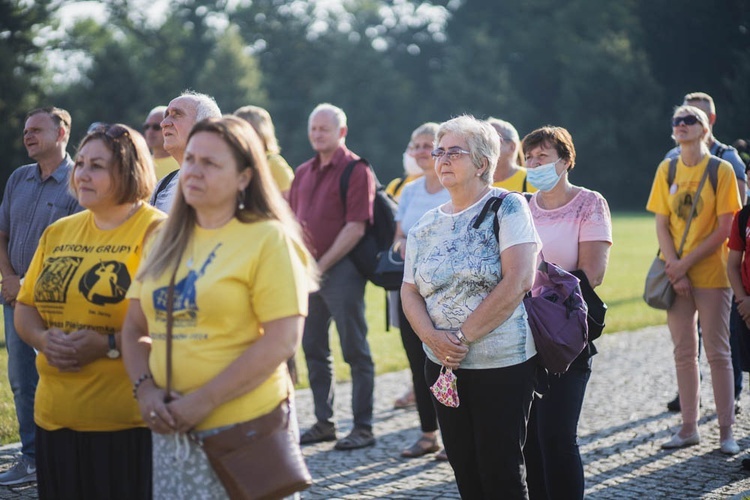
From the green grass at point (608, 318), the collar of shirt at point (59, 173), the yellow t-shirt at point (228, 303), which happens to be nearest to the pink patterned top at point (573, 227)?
the yellow t-shirt at point (228, 303)

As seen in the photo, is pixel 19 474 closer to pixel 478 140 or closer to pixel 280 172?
pixel 280 172

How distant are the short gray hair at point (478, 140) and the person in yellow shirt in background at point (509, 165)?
7.59 ft

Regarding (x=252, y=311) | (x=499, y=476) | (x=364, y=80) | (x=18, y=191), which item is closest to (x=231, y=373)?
(x=252, y=311)

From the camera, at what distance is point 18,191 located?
628 centimetres

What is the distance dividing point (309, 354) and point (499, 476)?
349cm

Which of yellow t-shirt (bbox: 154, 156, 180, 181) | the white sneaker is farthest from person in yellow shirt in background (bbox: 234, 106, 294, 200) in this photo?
the white sneaker

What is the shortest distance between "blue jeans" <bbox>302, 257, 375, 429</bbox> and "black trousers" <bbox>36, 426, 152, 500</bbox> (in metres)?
3.53

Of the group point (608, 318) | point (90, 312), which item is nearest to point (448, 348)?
point (90, 312)

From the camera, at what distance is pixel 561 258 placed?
500 centimetres

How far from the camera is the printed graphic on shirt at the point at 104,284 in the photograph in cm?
366

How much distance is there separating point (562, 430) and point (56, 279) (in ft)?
8.68

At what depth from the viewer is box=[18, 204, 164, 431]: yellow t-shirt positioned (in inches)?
142

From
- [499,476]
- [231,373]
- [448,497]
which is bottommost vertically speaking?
[448,497]

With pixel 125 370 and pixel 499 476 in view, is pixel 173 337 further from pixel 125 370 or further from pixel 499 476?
pixel 499 476
